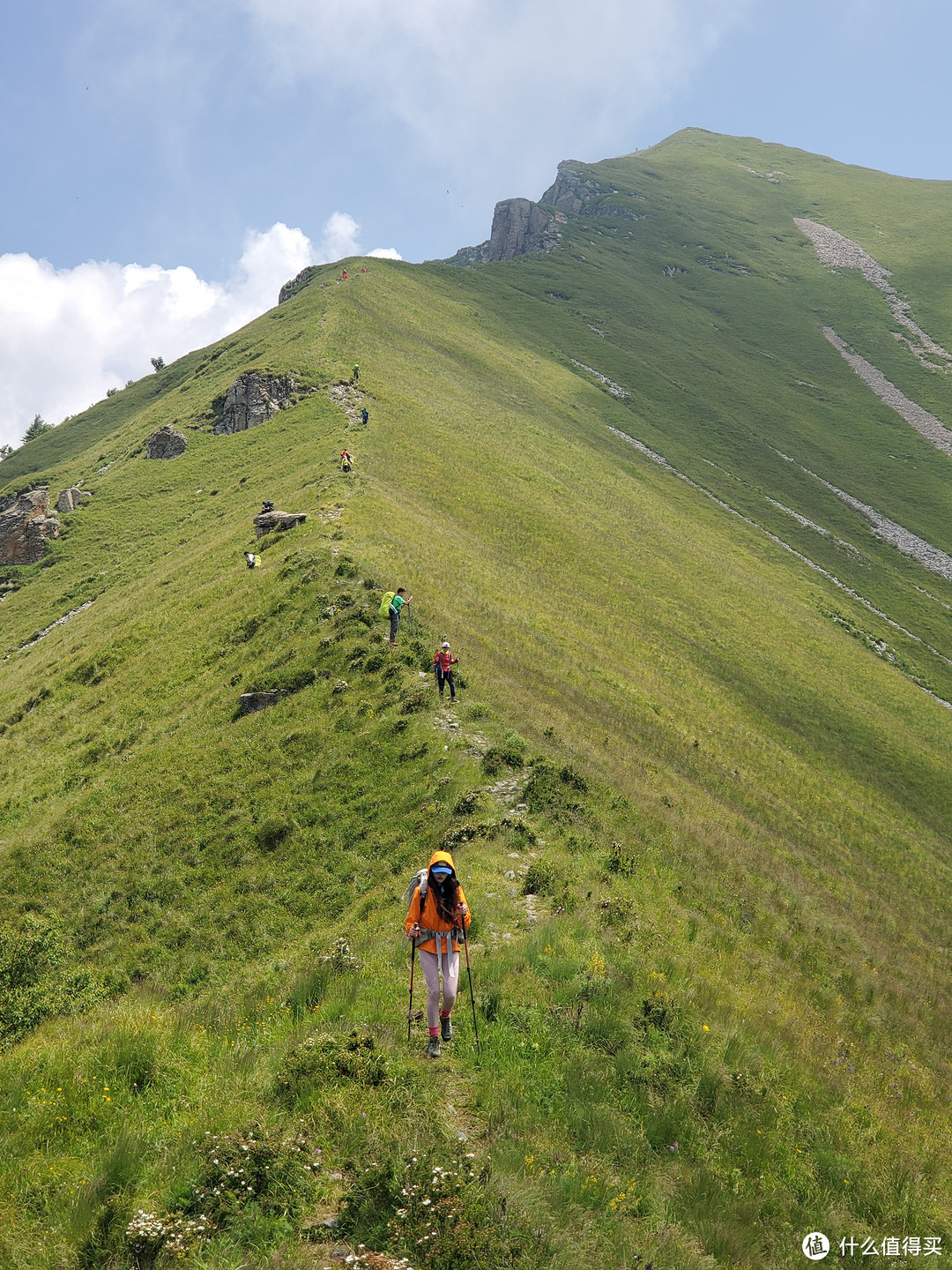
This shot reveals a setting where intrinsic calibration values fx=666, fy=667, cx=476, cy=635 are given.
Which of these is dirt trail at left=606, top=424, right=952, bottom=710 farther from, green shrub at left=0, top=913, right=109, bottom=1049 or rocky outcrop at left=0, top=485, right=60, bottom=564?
rocky outcrop at left=0, top=485, right=60, bottom=564

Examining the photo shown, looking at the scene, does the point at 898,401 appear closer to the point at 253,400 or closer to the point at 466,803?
the point at 253,400

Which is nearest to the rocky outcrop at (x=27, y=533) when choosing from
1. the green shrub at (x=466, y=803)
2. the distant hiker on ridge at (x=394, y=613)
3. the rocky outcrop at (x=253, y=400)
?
the rocky outcrop at (x=253, y=400)

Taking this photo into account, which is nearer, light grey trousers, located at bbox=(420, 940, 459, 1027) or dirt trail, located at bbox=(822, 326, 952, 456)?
light grey trousers, located at bbox=(420, 940, 459, 1027)

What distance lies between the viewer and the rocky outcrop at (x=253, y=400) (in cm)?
5853

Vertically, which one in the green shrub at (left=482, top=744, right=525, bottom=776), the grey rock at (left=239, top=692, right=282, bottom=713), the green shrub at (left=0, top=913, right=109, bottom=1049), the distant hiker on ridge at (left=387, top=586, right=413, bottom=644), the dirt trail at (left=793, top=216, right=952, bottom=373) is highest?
the dirt trail at (left=793, top=216, right=952, bottom=373)

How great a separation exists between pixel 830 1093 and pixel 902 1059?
4386 millimetres

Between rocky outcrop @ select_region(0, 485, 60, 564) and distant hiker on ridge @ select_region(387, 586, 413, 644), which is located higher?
rocky outcrop @ select_region(0, 485, 60, 564)

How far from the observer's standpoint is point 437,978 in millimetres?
8414

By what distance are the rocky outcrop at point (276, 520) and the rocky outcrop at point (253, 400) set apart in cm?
2687

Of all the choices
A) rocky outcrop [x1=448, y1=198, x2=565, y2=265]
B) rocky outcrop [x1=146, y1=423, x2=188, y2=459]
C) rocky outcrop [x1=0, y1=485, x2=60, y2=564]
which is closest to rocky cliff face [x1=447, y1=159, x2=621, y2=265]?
rocky outcrop [x1=448, y1=198, x2=565, y2=265]

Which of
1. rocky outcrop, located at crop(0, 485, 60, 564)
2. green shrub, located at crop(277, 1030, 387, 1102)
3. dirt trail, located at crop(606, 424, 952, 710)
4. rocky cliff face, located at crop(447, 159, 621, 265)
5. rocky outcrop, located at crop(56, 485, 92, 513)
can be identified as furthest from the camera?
rocky cliff face, located at crop(447, 159, 621, 265)

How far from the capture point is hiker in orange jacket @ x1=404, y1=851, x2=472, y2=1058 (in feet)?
27.6

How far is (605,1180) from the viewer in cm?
694

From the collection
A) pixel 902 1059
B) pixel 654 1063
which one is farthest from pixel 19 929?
pixel 902 1059
